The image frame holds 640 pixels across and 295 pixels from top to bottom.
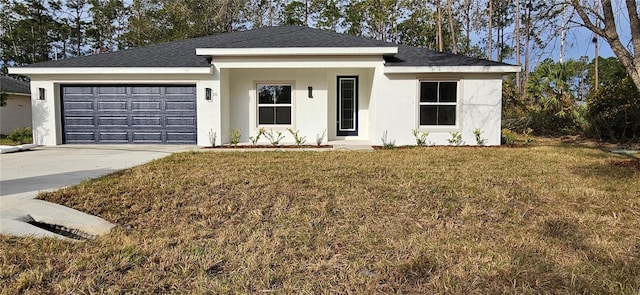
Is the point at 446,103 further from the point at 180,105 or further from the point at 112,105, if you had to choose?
the point at 112,105

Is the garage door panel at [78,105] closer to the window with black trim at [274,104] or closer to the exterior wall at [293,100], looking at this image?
the exterior wall at [293,100]

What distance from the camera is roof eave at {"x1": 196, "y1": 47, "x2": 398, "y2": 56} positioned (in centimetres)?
1055

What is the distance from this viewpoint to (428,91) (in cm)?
1103

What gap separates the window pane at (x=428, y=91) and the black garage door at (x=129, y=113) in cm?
684

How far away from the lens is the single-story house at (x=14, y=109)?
1670 centimetres

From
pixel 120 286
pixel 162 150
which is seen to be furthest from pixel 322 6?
pixel 120 286

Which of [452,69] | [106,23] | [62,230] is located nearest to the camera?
[62,230]

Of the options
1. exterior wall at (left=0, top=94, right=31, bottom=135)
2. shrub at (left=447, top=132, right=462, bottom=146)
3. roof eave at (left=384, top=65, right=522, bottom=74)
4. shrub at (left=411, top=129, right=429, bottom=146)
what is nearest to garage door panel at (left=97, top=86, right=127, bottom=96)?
roof eave at (left=384, top=65, right=522, bottom=74)

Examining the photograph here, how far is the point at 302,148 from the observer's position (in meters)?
10.5

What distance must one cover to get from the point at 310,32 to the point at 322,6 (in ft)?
65.0

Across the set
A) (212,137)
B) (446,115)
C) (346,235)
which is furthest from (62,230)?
(446,115)

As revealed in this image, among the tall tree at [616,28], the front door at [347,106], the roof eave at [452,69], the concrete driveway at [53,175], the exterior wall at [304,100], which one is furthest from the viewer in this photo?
the front door at [347,106]

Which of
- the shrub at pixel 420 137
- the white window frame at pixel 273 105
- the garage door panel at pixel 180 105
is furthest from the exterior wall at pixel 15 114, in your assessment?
the shrub at pixel 420 137

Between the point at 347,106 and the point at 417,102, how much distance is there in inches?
100
